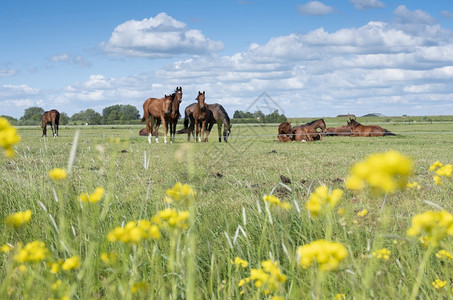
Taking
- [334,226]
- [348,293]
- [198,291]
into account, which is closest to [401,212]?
[334,226]

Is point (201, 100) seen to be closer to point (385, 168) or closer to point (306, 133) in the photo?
point (306, 133)

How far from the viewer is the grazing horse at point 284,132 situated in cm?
1969

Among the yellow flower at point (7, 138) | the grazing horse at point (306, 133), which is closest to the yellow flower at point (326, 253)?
the yellow flower at point (7, 138)

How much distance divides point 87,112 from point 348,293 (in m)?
73.5

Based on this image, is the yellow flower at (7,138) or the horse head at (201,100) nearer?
the yellow flower at (7,138)

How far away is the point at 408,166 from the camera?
31.2 inches

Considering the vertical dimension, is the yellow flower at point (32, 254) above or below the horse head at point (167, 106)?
below

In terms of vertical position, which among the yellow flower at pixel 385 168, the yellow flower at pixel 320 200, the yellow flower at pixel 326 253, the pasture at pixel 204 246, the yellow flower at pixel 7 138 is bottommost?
the pasture at pixel 204 246

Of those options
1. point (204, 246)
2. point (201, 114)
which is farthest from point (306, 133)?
point (204, 246)

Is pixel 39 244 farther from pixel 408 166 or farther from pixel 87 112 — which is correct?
pixel 87 112

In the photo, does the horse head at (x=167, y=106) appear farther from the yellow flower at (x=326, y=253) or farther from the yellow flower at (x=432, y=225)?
the yellow flower at (x=326, y=253)

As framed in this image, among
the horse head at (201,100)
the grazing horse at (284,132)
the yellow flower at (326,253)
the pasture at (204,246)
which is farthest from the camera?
the grazing horse at (284,132)

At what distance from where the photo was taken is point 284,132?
20.4 meters

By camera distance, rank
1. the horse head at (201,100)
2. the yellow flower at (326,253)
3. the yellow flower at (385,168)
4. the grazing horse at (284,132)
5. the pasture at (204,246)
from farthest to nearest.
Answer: the grazing horse at (284,132) < the horse head at (201,100) < the pasture at (204,246) < the yellow flower at (326,253) < the yellow flower at (385,168)
